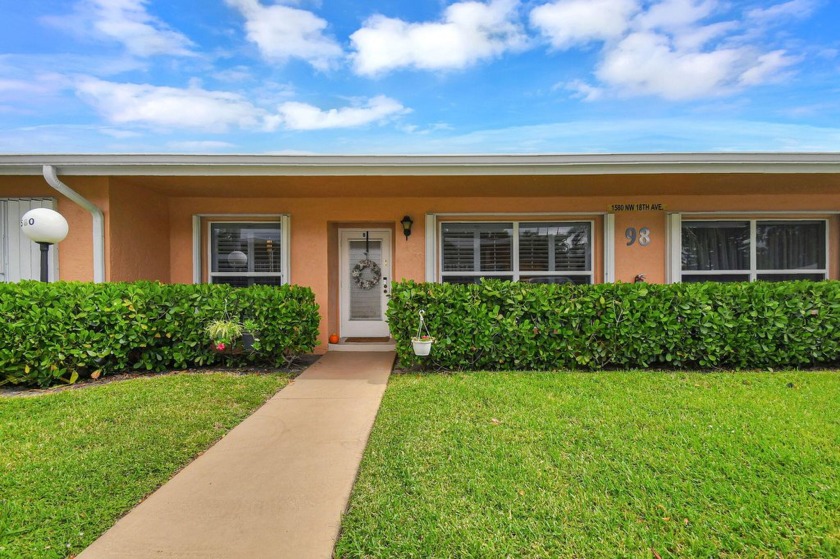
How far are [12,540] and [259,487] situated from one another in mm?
1149

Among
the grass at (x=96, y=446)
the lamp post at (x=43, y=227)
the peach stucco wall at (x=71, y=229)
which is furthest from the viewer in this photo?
the peach stucco wall at (x=71, y=229)

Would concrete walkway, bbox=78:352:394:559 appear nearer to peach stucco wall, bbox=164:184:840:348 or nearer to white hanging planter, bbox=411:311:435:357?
white hanging planter, bbox=411:311:435:357

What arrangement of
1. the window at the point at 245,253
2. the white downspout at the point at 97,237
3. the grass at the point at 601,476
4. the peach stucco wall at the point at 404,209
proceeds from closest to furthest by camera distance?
the grass at the point at 601,476, the white downspout at the point at 97,237, the peach stucco wall at the point at 404,209, the window at the point at 245,253

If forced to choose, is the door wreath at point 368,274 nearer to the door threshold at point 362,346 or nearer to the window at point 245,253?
the door threshold at point 362,346

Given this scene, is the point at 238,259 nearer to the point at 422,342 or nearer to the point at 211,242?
the point at 211,242

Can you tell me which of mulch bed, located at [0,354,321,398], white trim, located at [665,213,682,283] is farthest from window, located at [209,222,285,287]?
white trim, located at [665,213,682,283]

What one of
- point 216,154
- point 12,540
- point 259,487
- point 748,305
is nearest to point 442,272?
point 216,154

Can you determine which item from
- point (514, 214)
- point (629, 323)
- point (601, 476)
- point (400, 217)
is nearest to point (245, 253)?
point (400, 217)

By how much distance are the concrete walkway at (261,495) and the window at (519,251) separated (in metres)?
3.45

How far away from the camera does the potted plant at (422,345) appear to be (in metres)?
5.06

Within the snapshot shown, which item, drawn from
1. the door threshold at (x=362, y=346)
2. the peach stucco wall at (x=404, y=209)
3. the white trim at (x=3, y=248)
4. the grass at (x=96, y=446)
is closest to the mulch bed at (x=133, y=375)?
the grass at (x=96, y=446)

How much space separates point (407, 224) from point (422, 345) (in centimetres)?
240

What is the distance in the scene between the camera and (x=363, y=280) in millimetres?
7453

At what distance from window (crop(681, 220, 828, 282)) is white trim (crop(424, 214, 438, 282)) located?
4031mm
